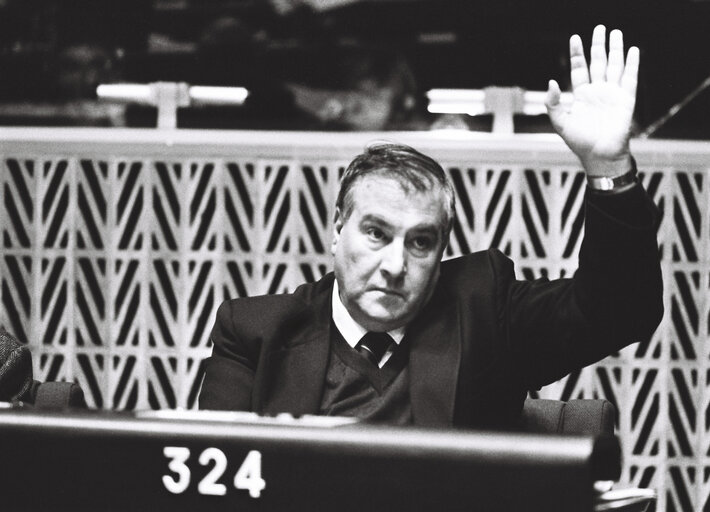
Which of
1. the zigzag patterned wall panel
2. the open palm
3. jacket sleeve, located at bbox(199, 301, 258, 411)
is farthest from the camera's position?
the zigzag patterned wall panel

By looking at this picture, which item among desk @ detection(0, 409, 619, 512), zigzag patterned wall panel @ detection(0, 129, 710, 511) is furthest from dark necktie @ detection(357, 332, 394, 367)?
zigzag patterned wall panel @ detection(0, 129, 710, 511)

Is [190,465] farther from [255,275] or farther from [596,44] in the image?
[255,275]

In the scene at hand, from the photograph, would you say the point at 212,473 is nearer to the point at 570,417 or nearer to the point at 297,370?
the point at 297,370

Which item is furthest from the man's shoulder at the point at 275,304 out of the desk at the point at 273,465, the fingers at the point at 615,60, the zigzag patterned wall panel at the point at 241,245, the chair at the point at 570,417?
the zigzag patterned wall panel at the point at 241,245

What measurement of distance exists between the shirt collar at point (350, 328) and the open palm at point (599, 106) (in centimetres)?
53

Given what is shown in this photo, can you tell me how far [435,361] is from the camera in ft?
5.98

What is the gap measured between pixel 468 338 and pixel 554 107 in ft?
1.53

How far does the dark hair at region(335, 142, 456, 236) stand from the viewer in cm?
185

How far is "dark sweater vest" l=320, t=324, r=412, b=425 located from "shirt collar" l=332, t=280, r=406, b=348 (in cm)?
1

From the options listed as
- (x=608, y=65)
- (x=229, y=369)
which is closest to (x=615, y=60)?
(x=608, y=65)

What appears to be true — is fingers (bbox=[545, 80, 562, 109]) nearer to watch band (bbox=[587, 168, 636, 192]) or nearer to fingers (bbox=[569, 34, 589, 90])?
fingers (bbox=[569, 34, 589, 90])

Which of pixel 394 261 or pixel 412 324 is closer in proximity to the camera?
pixel 394 261

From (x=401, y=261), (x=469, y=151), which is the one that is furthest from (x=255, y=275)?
(x=401, y=261)

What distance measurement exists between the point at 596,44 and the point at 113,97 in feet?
8.51
